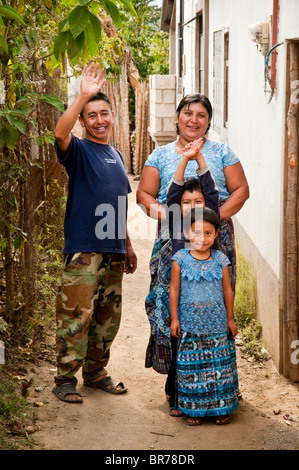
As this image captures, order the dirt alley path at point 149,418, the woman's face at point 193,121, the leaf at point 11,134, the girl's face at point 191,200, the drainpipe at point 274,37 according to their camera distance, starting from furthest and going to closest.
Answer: the drainpipe at point 274,37, the woman's face at point 193,121, the girl's face at point 191,200, the dirt alley path at point 149,418, the leaf at point 11,134

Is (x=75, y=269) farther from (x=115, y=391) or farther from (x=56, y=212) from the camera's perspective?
(x=56, y=212)

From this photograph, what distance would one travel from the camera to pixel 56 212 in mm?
6918

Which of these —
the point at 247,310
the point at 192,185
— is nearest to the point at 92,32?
the point at 192,185

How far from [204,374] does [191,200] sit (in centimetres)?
102

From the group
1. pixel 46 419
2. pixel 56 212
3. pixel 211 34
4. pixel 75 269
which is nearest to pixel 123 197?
pixel 75 269

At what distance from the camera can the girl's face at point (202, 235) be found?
3.75 metres

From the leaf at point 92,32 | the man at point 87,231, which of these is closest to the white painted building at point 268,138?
the man at point 87,231

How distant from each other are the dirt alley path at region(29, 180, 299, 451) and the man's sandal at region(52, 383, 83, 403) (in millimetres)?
33

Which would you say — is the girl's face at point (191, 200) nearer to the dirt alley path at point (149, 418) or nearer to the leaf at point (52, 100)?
the leaf at point (52, 100)

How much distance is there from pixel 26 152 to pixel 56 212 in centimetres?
209

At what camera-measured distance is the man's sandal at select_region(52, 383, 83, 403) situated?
4.17 meters

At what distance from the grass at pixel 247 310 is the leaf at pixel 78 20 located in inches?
122

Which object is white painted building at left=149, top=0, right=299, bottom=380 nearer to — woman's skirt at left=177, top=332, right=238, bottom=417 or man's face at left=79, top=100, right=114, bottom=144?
woman's skirt at left=177, top=332, right=238, bottom=417

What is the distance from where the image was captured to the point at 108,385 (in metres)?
4.42
